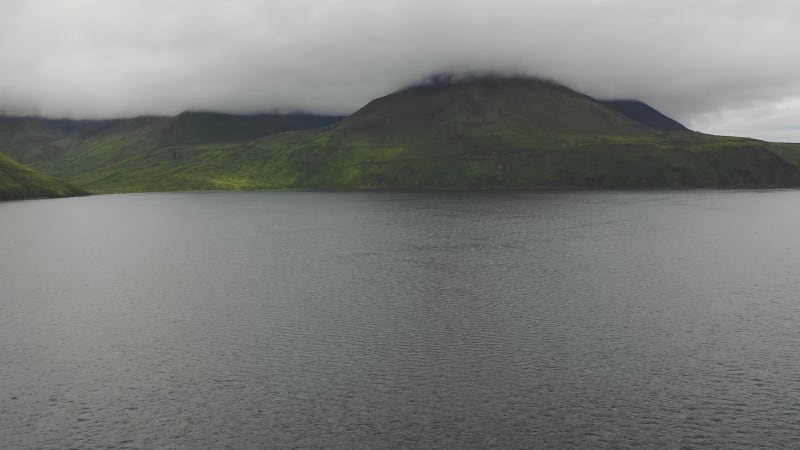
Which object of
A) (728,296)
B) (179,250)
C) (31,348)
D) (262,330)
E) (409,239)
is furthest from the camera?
(409,239)

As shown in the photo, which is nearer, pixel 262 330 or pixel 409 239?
pixel 262 330

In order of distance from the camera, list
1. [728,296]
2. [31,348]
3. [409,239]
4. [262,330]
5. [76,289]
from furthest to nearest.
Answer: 1. [409,239]
2. [76,289]
3. [728,296]
4. [262,330]
5. [31,348]

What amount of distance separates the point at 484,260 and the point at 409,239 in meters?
35.7

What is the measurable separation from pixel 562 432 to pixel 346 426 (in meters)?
15.3

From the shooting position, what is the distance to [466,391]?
4425cm

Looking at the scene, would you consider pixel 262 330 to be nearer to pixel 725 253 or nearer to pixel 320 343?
pixel 320 343

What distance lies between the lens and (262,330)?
202 ft

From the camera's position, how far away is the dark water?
1517 inches

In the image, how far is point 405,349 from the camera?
54.3 m

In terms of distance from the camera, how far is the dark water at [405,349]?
38.5 metres

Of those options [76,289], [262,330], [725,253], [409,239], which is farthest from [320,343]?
[725,253]

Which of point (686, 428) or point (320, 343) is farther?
point (320, 343)

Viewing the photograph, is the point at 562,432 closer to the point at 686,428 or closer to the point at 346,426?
the point at 686,428

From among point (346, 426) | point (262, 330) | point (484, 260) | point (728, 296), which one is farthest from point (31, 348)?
point (728, 296)
